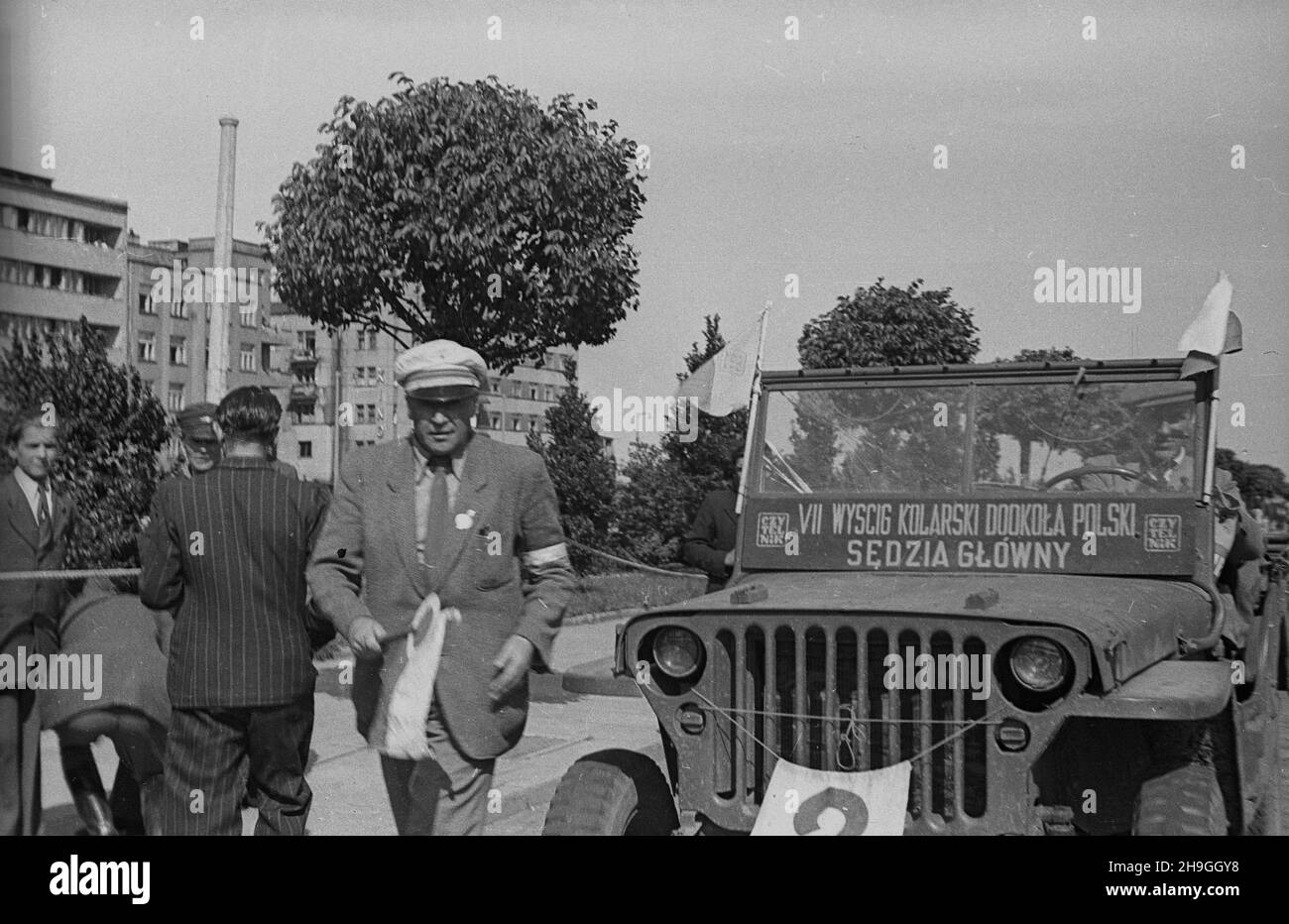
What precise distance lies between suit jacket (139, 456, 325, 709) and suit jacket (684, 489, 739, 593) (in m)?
3.06

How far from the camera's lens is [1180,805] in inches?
174

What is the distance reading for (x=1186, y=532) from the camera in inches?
214

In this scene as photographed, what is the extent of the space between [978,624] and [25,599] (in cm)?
317

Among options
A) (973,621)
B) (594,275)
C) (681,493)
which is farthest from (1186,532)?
(681,493)

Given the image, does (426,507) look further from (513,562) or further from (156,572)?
(156,572)

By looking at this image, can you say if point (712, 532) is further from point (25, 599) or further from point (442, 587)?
point (25, 599)

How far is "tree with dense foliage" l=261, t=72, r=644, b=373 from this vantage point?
8180mm

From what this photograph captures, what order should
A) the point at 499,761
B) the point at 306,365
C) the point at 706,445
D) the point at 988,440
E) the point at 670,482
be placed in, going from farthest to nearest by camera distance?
1. the point at 670,482
2. the point at 306,365
3. the point at 706,445
4. the point at 499,761
5. the point at 988,440

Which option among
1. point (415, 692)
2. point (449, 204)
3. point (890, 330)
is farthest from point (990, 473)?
point (890, 330)

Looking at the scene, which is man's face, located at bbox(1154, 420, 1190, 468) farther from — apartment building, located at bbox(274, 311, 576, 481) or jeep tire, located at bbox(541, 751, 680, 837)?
apartment building, located at bbox(274, 311, 576, 481)

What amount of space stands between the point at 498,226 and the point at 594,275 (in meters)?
0.68

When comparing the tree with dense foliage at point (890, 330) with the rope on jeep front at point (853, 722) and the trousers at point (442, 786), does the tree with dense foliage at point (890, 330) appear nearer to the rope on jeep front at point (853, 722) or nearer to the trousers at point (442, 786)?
the rope on jeep front at point (853, 722)

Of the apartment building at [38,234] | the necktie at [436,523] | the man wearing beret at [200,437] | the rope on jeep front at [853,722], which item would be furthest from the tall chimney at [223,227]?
the rope on jeep front at [853,722]

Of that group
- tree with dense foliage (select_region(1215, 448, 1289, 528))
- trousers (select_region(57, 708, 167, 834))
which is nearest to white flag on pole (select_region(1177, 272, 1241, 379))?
tree with dense foliage (select_region(1215, 448, 1289, 528))
